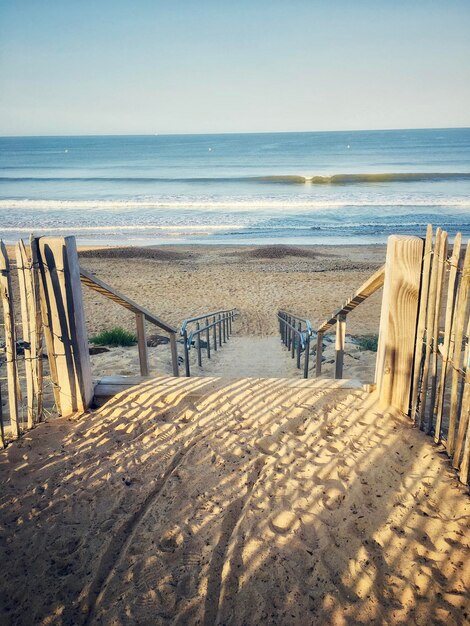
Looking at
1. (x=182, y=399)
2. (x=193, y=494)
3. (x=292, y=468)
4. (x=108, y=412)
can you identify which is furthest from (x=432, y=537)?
(x=108, y=412)

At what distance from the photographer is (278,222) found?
94.9ft

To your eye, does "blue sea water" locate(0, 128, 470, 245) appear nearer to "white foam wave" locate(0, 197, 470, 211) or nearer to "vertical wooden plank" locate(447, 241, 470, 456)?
"white foam wave" locate(0, 197, 470, 211)

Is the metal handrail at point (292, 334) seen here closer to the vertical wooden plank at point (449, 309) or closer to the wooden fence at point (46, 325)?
the vertical wooden plank at point (449, 309)

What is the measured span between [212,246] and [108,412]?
60.8ft

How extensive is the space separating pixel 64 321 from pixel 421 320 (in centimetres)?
287

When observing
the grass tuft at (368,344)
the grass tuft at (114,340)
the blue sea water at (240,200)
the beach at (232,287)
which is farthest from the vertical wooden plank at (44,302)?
the blue sea water at (240,200)

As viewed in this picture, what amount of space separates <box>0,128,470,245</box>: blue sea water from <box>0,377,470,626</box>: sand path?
2046 centimetres

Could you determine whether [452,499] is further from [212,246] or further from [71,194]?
[71,194]

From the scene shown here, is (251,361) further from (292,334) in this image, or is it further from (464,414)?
(464,414)

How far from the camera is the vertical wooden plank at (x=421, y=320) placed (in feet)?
11.3

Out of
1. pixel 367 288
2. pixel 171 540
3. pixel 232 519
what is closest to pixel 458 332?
pixel 367 288

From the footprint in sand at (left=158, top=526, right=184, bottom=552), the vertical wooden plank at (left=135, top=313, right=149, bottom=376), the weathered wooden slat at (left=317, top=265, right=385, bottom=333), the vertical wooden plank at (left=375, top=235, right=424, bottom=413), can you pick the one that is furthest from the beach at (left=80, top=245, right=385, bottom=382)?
the footprint in sand at (left=158, top=526, right=184, bottom=552)

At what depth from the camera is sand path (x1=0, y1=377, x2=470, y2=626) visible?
A: 7.73ft

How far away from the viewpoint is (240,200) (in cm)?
3734
